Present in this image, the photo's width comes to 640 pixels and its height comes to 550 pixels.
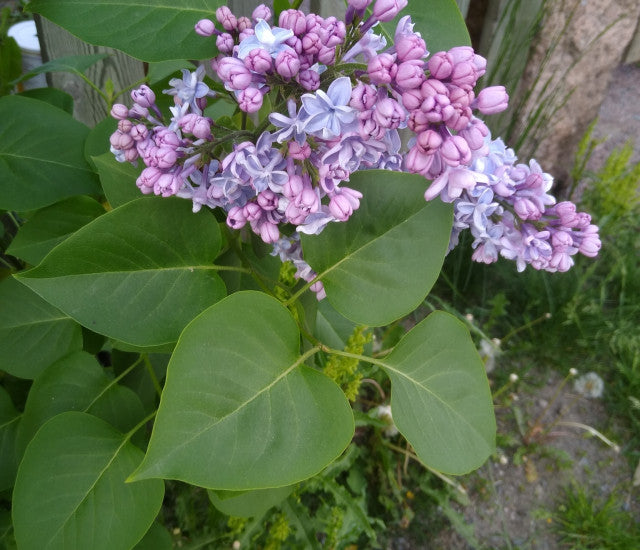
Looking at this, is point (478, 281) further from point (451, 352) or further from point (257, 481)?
point (257, 481)

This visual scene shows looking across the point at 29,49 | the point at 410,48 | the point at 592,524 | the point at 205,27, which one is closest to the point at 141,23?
the point at 205,27

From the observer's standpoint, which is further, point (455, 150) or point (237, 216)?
point (237, 216)

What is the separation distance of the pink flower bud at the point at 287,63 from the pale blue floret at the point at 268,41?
1 cm

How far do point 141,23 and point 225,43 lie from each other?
94 millimetres

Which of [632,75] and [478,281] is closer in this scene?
[478,281]

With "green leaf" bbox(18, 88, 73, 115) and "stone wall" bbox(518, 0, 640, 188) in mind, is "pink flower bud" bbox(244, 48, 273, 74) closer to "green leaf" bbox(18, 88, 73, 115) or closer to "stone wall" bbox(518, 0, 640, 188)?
"green leaf" bbox(18, 88, 73, 115)

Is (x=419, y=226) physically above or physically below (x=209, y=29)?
below

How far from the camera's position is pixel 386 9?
0.51m

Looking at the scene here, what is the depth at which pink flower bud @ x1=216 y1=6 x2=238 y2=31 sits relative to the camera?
0.55 meters

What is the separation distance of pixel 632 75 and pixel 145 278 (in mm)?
3342

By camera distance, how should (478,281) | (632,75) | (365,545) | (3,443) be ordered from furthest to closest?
(632,75)
(478,281)
(365,545)
(3,443)

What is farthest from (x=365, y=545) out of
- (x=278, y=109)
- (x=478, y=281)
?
(x=278, y=109)

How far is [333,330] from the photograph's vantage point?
1.00 metres

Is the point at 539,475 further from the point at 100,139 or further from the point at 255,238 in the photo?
the point at 100,139
